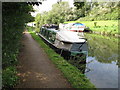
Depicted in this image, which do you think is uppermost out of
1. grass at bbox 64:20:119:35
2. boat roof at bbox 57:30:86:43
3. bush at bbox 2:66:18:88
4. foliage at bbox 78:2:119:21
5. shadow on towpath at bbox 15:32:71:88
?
foliage at bbox 78:2:119:21

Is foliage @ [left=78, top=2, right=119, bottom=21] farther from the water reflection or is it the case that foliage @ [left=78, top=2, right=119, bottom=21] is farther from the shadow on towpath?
the shadow on towpath

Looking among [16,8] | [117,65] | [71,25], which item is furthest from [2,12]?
[71,25]

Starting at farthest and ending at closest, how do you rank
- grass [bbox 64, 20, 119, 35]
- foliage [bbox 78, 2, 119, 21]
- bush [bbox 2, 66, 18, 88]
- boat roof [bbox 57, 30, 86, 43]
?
foliage [bbox 78, 2, 119, 21], grass [bbox 64, 20, 119, 35], boat roof [bbox 57, 30, 86, 43], bush [bbox 2, 66, 18, 88]

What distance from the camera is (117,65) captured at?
1234 centimetres

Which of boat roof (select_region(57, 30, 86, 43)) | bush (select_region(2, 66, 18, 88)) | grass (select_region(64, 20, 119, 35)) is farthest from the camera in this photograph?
grass (select_region(64, 20, 119, 35))

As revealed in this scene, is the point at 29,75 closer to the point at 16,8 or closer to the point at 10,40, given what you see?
the point at 10,40

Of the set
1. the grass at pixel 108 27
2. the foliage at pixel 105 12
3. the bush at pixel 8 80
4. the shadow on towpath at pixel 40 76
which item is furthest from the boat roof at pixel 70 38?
the foliage at pixel 105 12

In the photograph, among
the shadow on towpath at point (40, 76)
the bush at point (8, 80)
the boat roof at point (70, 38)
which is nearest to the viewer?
the bush at point (8, 80)

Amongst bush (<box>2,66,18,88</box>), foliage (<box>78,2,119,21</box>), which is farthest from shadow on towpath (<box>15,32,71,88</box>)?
foliage (<box>78,2,119,21</box>)

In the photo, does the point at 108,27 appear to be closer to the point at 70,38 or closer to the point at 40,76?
the point at 70,38

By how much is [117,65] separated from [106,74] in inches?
101

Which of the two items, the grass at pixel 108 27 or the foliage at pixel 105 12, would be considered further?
the foliage at pixel 105 12

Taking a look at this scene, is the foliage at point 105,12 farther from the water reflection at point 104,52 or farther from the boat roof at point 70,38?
the boat roof at point 70,38

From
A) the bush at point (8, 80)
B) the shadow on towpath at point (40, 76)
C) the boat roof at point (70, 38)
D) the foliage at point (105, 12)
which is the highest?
the foliage at point (105, 12)
